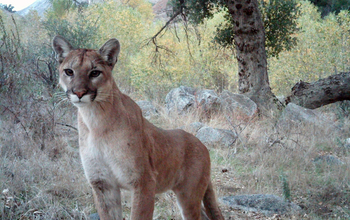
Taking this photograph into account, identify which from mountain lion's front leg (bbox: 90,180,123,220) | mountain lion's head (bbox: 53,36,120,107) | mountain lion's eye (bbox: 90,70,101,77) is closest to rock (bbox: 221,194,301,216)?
mountain lion's front leg (bbox: 90,180,123,220)

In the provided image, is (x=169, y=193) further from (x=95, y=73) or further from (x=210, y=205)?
(x=95, y=73)

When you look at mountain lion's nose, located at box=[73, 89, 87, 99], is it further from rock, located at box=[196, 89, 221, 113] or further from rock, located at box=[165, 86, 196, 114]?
rock, located at box=[196, 89, 221, 113]

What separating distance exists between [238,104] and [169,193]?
222 inches

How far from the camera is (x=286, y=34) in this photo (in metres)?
13.1

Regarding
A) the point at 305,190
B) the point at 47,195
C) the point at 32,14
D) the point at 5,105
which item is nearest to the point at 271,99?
the point at 305,190

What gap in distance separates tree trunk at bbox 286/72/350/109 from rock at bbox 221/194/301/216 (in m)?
6.16

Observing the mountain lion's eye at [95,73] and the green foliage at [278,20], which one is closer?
the mountain lion's eye at [95,73]

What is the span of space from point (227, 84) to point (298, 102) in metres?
6.96

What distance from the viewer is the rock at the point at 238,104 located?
33.9 ft

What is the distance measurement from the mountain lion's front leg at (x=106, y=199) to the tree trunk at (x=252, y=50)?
26.7ft

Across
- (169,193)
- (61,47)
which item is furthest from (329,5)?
(61,47)

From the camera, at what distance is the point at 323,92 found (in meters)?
10.6

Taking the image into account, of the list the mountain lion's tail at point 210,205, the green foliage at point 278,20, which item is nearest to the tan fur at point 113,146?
the mountain lion's tail at point 210,205

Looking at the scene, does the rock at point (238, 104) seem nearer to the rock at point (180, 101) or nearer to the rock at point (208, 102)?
the rock at point (208, 102)
